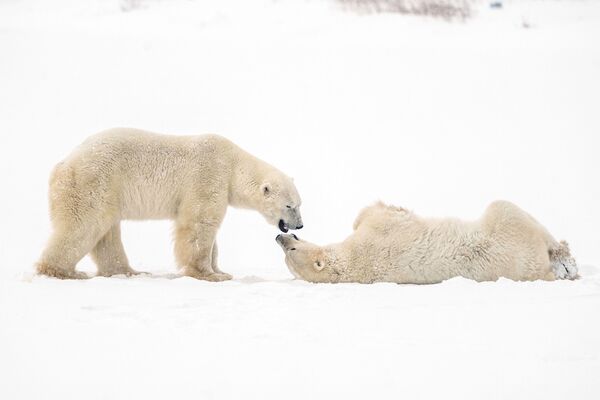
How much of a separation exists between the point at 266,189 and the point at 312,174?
5.34m

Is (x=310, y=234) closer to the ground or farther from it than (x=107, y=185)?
closer to the ground

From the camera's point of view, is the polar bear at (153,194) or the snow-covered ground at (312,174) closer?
the snow-covered ground at (312,174)

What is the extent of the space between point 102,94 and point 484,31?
11164 mm

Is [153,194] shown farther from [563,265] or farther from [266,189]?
[563,265]

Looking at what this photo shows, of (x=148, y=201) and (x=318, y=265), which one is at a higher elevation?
(x=148, y=201)

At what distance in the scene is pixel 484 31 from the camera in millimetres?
19391

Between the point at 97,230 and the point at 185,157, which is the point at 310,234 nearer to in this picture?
the point at 185,157

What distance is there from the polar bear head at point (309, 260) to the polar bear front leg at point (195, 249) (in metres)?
0.72

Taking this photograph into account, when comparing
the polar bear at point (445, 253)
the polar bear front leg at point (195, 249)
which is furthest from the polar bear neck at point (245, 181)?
the polar bear at point (445, 253)

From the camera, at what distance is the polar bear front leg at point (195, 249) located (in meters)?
6.25

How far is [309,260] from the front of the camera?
19.2 ft

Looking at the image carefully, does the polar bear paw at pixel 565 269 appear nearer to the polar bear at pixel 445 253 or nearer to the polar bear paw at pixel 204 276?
the polar bear at pixel 445 253

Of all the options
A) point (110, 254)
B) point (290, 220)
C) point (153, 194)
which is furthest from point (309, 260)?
point (110, 254)

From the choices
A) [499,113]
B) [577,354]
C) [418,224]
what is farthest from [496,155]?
[577,354]
